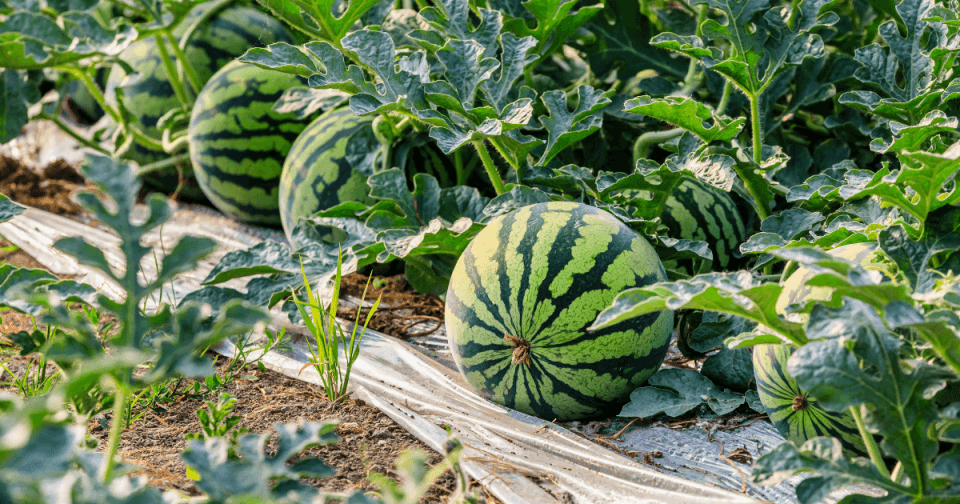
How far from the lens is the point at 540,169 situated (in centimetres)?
196

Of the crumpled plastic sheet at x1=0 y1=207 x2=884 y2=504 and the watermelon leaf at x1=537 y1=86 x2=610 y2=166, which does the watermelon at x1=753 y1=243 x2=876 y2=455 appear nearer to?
the crumpled plastic sheet at x1=0 y1=207 x2=884 y2=504

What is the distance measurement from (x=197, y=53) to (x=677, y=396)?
2.69 m

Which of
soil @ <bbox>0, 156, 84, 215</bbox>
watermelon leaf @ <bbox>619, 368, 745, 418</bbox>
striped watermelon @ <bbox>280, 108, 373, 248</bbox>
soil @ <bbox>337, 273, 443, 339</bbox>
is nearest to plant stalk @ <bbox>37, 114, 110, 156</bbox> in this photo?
soil @ <bbox>0, 156, 84, 215</bbox>

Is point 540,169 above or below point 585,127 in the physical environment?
below

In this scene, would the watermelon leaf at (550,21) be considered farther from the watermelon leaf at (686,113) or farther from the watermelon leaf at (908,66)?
the watermelon leaf at (908,66)

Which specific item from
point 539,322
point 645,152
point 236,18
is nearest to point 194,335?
point 539,322

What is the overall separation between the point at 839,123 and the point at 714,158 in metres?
0.77

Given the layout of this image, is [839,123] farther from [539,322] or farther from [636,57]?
[539,322]

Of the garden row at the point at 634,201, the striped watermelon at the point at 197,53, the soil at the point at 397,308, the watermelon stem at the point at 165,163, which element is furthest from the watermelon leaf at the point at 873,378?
the watermelon stem at the point at 165,163

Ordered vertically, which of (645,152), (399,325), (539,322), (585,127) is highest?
(585,127)

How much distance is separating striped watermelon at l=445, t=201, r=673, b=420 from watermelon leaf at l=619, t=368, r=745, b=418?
0.03 meters

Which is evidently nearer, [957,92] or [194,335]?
[194,335]

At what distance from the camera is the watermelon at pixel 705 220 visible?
2.13m

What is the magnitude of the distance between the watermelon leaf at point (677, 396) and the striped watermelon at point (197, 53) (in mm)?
2441
